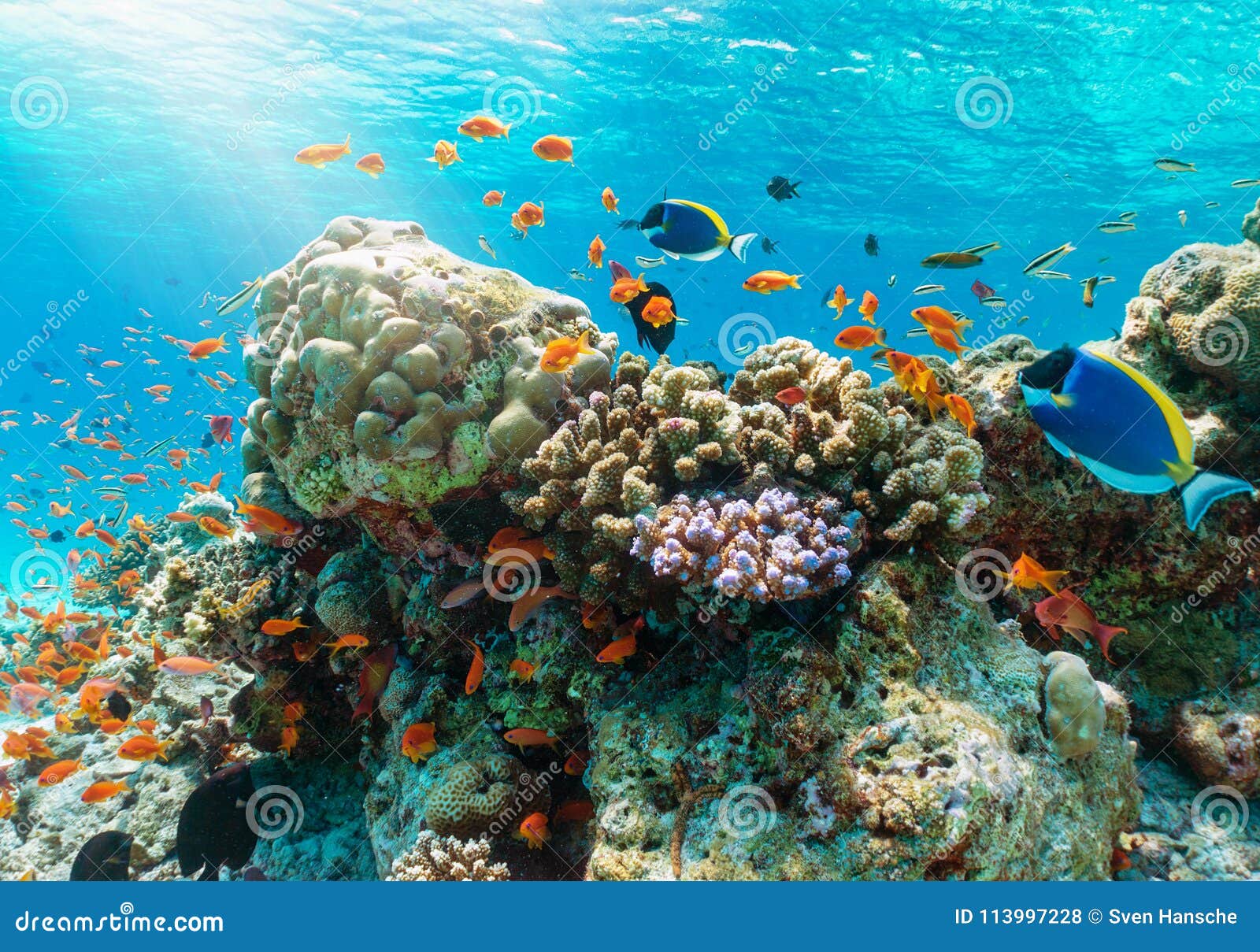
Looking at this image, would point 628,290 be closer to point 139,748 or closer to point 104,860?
point 139,748

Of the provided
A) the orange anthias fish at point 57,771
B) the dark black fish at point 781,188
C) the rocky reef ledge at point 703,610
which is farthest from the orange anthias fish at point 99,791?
the dark black fish at point 781,188

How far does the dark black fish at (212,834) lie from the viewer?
16.7ft

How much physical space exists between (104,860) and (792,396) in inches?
285

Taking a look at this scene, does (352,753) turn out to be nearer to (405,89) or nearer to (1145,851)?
(1145,851)

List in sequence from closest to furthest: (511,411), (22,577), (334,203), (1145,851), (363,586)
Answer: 1. (1145,851)
2. (511,411)
3. (363,586)
4. (22,577)
5. (334,203)

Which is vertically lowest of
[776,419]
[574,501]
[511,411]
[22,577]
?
[22,577]

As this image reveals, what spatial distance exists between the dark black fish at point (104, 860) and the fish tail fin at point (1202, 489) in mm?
8173

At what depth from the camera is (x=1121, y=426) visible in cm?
239

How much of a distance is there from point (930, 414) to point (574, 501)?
260cm

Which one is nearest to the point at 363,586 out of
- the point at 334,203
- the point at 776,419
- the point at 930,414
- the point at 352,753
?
the point at 352,753

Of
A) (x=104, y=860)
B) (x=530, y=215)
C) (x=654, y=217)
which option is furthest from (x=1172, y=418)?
(x=104, y=860)

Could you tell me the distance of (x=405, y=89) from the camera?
70.2ft

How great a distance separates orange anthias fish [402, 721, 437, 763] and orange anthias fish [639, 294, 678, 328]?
3.47m

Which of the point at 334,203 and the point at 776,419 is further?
the point at 334,203
